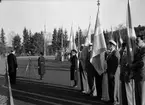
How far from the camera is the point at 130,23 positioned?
18.2ft

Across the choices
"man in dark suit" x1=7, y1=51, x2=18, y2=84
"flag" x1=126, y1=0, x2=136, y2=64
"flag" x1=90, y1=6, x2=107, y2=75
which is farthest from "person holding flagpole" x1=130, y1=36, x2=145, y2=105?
"man in dark suit" x1=7, y1=51, x2=18, y2=84

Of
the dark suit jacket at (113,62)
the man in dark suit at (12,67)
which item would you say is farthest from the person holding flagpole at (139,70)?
the man in dark suit at (12,67)

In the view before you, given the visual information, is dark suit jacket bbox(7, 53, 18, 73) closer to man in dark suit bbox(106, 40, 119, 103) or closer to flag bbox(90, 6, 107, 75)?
flag bbox(90, 6, 107, 75)

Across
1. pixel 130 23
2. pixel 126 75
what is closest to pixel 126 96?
pixel 126 75

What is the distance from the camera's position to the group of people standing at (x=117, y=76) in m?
5.52

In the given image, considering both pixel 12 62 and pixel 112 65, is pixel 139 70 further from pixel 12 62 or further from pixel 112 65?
pixel 12 62

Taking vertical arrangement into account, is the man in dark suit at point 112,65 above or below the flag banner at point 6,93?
above

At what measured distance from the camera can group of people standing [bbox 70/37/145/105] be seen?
5.52 m

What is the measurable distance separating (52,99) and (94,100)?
1.54 metres

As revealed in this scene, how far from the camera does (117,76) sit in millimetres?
7879

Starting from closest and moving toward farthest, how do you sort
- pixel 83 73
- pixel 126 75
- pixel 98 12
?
pixel 126 75 → pixel 98 12 → pixel 83 73

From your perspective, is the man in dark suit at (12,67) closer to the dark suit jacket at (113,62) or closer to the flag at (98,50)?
the flag at (98,50)

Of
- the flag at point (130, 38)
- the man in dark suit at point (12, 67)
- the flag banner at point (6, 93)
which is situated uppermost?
the flag at point (130, 38)

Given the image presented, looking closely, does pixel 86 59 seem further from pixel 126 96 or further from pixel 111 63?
pixel 126 96
